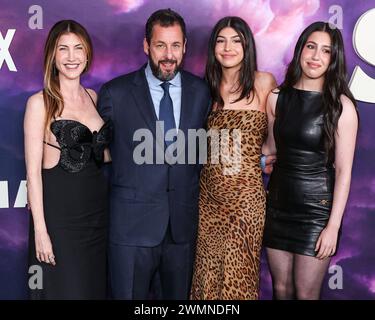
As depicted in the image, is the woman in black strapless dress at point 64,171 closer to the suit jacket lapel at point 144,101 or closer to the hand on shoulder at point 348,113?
the suit jacket lapel at point 144,101

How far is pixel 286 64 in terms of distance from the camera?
3.26 meters

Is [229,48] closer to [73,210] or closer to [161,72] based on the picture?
[161,72]

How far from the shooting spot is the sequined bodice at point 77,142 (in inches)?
101

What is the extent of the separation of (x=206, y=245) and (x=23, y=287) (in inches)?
42.7

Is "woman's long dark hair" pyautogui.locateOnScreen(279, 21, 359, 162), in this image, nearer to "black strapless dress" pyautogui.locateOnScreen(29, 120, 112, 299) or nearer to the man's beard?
the man's beard

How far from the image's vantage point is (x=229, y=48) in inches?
108

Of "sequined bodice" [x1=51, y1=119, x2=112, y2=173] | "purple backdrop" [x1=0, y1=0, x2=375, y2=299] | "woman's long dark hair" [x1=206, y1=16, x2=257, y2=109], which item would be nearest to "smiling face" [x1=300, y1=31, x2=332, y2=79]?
"woman's long dark hair" [x1=206, y1=16, x2=257, y2=109]

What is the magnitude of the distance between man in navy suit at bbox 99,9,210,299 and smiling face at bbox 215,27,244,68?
0.18 meters

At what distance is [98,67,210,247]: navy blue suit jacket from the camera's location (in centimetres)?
265

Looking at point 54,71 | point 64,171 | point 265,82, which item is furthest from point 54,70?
point 265,82

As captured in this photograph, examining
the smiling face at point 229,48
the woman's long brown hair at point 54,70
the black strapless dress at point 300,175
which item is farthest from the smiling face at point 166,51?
the black strapless dress at point 300,175

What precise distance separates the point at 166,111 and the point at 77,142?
1.37 ft

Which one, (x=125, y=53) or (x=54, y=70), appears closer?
(x=54, y=70)
